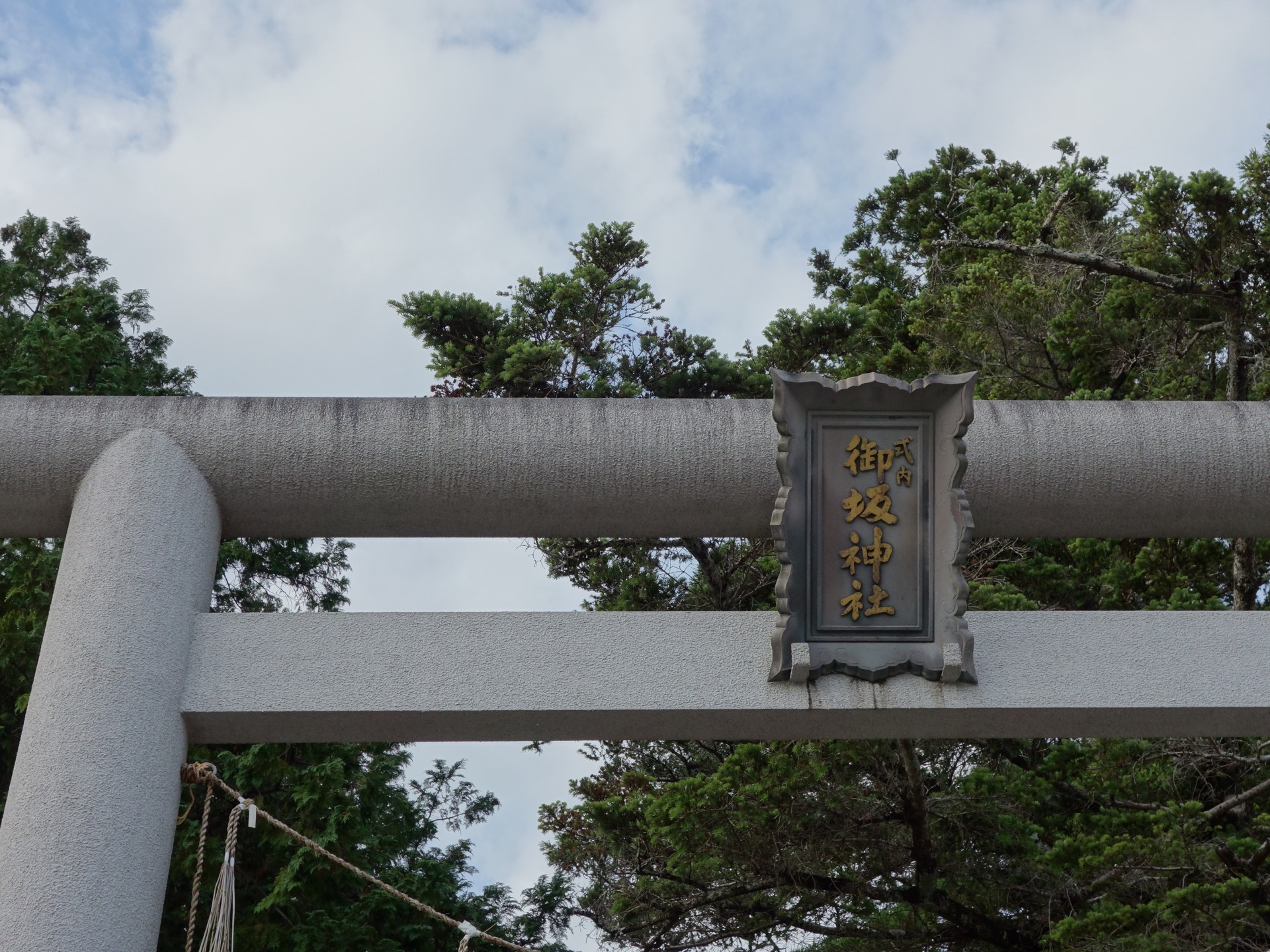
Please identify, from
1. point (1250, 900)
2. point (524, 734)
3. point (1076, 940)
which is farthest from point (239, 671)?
point (1250, 900)

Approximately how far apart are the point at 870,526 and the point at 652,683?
87 centimetres

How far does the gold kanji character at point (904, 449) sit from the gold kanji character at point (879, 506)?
11cm

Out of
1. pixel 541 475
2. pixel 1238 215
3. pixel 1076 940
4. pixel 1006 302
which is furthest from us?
pixel 1006 302

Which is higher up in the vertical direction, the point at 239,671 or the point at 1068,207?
the point at 1068,207

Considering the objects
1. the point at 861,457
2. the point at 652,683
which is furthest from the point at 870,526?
the point at 652,683

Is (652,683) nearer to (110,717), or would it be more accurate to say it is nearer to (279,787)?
(110,717)

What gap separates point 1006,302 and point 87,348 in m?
7.28

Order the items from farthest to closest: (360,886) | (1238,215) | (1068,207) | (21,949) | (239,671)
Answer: (1068,207), (360,886), (1238,215), (239,671), (21,949)


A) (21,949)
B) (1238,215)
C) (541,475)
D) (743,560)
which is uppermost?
(1238,215)

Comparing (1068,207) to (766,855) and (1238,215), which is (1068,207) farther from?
(766,855)

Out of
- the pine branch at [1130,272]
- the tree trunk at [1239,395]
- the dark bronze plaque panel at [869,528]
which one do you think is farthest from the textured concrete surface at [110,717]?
the tree trunk at [1239,395]

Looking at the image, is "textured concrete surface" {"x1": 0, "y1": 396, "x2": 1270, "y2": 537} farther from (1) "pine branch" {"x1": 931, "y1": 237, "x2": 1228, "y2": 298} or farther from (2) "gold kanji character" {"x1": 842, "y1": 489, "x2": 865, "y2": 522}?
(1) "pine branch" {"x1": 931, "y1": 237, "x2": 1228, "y2": 298}

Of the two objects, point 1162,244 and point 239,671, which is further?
point 1162,244

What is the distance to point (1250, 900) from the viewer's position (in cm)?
668
